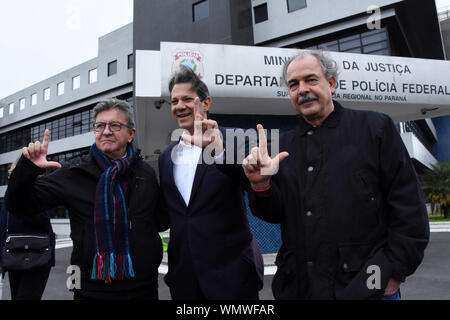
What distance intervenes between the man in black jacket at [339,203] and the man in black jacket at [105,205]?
2.59 ft

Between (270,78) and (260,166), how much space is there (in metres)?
3.94

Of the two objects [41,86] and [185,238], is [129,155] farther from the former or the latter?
[41,86]

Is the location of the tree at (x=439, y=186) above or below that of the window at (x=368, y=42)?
below

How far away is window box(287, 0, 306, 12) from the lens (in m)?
12.8

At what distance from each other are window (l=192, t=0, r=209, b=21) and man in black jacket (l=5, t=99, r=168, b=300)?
10276 millimetres

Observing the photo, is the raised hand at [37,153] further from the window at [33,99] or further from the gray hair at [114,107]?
the window at [33,99]

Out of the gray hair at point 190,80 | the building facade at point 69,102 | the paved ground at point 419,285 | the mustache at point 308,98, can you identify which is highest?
the building facade at point 69,102

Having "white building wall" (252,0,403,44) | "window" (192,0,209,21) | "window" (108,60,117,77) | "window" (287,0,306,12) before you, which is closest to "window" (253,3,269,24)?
"white building wall" (252,0,403,44)

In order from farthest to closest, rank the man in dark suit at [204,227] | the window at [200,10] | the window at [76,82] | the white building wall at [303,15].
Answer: the window at [76,82], the white building wall at [303,15], the window at [200,10], the man in dark suit at [204,227]

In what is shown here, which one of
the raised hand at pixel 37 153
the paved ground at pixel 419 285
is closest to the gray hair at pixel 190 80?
the raised hand at pixel 37 153

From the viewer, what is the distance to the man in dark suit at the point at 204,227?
170 cm

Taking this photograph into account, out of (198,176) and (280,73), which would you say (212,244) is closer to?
(198,176)

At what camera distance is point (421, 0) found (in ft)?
42.2

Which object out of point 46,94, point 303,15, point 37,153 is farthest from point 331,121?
point 46,94
